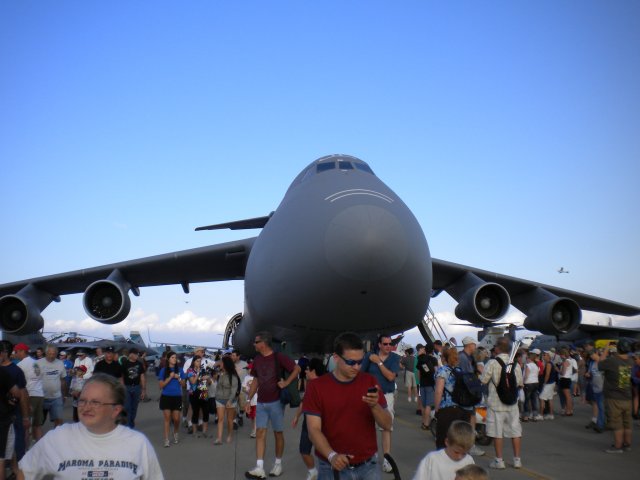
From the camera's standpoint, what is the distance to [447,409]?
15.4 ft

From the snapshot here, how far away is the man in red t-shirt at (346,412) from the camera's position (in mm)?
2889

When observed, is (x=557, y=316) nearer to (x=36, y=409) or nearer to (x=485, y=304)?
(x=485, y=304)

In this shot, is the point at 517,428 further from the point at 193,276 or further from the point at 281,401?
the point at 193,276

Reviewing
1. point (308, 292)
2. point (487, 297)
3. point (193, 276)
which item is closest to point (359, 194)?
point (308, 292)

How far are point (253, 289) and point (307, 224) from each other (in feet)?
5.56

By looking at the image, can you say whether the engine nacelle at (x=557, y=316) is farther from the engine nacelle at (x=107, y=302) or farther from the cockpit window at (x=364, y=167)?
the engine nacelle at (x=107, y=302)

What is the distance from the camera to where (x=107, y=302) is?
412 inches

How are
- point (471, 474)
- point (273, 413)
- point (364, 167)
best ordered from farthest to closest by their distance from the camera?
point (364, 167) < point (273, 413) < point (471, 474)

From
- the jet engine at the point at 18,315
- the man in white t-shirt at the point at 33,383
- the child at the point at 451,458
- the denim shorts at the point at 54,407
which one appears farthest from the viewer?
the jet engine at the point at 18,315

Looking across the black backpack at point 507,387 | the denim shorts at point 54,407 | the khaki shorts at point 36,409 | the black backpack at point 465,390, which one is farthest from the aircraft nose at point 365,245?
the denim shorts at point 54,407

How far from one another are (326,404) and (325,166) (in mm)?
6097

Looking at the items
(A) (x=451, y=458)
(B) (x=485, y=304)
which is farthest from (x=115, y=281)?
(A) (x=451, y=458)

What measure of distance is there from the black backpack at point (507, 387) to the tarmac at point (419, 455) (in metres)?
0.69

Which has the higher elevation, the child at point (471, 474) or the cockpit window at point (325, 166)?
the cockpit window at point (325, 166)
